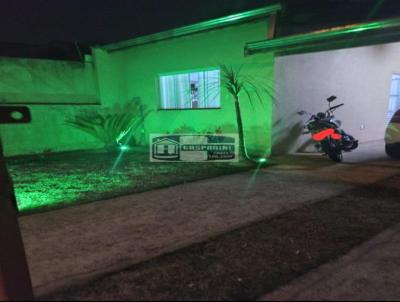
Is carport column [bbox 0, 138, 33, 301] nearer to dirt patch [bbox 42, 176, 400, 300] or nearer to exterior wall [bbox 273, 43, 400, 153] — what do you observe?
dirt patch [bbox 42, 176, 400, 300]

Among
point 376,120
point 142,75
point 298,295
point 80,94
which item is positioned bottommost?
point 298,295

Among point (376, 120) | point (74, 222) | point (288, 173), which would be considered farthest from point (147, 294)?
point (376, 120)

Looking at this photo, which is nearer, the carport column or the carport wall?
the carport column

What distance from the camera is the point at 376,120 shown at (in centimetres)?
834

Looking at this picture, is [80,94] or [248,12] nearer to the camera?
[248,12]

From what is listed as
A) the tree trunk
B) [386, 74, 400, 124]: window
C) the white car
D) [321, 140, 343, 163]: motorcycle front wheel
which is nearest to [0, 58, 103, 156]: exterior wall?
the tree trunk

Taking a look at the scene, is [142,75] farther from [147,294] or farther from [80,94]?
[147,294]

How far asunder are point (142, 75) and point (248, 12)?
402cm

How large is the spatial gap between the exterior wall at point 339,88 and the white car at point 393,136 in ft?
5.18

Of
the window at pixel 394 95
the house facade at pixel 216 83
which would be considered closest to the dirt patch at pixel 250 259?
the house facade at pixel 216 83

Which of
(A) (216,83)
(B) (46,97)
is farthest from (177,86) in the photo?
(B) (46,97)

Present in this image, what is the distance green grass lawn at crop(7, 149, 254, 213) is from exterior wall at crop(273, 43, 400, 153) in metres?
1.74

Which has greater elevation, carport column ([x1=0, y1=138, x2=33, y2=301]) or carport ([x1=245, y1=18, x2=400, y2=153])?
carport ([x1=245, y1=18, x2=400, y2=153])

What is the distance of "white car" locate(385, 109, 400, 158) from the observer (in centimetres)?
538
